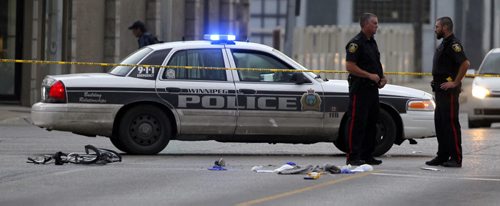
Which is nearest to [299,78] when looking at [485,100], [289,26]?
[485,100]

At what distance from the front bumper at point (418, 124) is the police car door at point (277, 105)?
107cm

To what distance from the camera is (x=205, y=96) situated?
16016 mm

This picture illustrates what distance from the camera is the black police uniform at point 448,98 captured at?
14484 millimetres

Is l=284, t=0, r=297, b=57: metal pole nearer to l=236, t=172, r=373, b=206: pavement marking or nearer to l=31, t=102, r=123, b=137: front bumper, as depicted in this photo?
l=31, t=102, r=123, b=137: front bumper

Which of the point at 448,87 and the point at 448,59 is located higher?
the point at 448,59

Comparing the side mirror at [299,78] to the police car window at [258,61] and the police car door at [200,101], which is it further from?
the police car door at [200,101]

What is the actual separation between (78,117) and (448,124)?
4338 mm

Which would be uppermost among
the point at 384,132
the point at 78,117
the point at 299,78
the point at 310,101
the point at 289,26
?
the point at 289,26

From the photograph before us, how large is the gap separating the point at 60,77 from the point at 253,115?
2341 mm

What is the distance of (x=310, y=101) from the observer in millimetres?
16125

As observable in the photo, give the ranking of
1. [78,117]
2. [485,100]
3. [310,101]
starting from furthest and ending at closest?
1. [485,100]
2. [310,101]
3. [78,117]

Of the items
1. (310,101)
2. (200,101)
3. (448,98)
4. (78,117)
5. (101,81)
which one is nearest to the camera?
(448,98)

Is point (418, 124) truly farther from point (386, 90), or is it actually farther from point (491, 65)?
point (491, 65)

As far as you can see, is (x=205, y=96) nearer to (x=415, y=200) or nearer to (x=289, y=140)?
(x=289, y=140)
